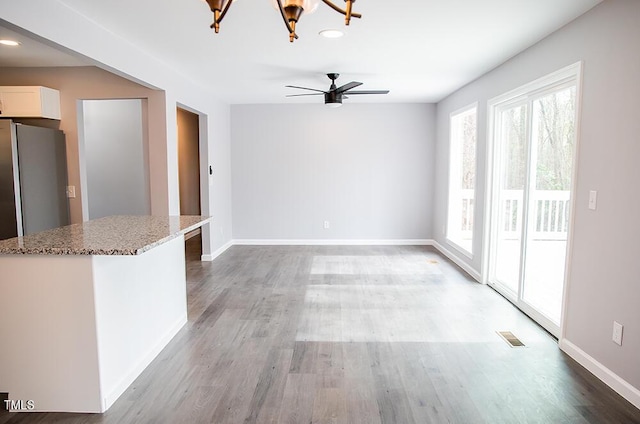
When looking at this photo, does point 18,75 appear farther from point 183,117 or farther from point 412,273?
point 412,273

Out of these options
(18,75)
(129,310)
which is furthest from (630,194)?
(18,75)

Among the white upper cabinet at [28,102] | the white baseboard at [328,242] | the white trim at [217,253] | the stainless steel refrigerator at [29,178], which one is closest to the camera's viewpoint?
the stainless steel refrigerator at [29,178]

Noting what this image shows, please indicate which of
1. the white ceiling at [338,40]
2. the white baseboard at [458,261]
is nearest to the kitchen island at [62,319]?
the white ceiling at [338,40]

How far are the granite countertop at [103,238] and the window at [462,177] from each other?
3.83 m

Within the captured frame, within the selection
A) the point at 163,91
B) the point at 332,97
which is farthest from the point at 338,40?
the point at 163,91

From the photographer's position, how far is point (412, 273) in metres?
5.19

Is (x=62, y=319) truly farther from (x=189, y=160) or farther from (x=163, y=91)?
(x=189, y=160)

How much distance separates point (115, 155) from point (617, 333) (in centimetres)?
649

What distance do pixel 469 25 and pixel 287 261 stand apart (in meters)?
3.89

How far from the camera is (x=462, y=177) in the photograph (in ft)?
19.6

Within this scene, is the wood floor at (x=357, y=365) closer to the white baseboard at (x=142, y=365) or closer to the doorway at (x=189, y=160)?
the white baseboard at (x=142, y=365)

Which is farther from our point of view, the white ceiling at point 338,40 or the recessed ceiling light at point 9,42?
the recessed ceiling light at point 9,42

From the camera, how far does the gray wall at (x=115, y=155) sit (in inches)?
243

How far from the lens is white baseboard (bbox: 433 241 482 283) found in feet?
16.1
